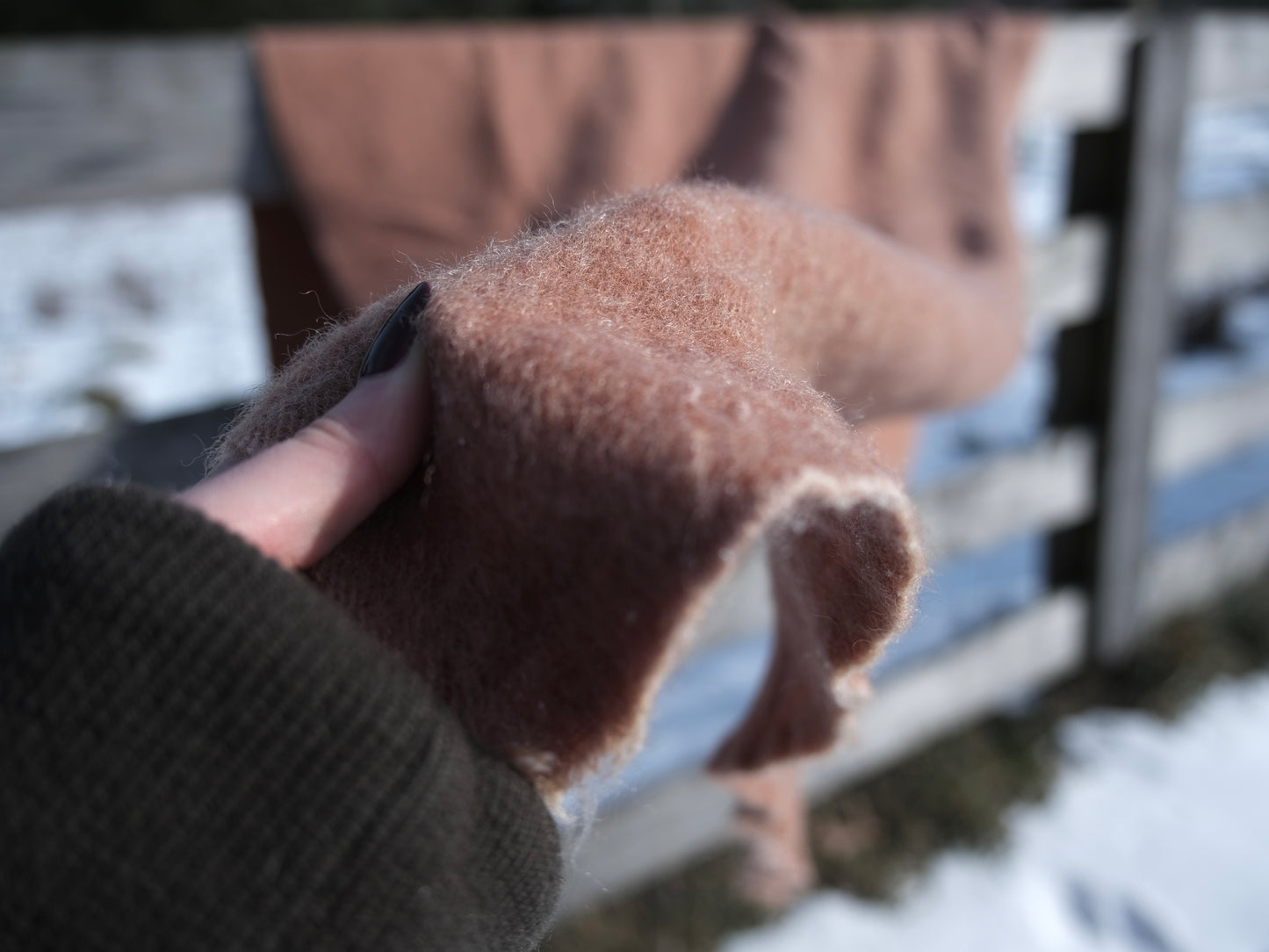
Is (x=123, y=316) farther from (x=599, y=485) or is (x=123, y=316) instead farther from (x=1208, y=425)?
(x=599, y=485)

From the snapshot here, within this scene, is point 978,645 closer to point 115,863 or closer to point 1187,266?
point 1187,266

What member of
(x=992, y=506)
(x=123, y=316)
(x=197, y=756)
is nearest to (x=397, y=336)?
(x=197, y=756)

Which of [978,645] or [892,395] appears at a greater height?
[892,395]

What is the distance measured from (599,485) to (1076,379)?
1880 millimetres

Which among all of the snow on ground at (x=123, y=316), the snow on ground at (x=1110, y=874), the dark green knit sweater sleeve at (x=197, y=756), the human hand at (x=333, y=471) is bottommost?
the snow on ground at (x=1110, y=874)

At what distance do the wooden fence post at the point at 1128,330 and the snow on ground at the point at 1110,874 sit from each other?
0.32m

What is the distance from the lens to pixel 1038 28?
1.30 meters

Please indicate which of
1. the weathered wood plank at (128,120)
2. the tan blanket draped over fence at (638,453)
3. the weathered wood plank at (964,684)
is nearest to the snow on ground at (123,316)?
the weathered wood plank at (128,120)

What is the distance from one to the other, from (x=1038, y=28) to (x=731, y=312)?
1146 millimetres

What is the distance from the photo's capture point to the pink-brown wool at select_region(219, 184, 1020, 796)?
1.14 feet

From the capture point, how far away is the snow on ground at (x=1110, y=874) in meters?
1.59

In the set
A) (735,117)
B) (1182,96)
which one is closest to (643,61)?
(735,117)

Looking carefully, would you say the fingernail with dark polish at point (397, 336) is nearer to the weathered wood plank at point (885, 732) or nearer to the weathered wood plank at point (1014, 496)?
the weathered wood plank at point (885, 732)

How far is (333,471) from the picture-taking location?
40 cm
